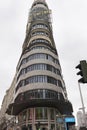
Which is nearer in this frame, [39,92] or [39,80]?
[39,92]

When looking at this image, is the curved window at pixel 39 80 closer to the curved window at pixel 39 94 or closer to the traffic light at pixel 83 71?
the curved window at pixel 39 94

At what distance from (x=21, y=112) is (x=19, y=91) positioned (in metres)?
5.25

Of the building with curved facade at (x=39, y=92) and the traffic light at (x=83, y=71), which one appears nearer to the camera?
the traffic light at (x=83, y=71)

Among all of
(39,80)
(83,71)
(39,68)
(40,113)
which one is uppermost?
(39,68)

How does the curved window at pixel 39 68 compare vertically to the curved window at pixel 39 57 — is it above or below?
below

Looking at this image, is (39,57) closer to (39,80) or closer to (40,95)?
(39,80)

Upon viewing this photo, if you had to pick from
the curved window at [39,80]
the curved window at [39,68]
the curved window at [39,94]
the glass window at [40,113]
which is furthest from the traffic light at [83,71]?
the curved window at [39,68]

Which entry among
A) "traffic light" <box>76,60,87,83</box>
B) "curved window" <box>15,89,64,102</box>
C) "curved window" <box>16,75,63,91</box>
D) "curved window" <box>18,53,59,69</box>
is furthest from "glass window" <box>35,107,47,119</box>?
"traffic light" <box>76,60,87,83</box>

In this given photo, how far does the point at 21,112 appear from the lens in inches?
2016

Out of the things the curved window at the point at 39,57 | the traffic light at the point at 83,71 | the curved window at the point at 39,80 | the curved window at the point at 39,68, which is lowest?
the traffic light at the point at 83,71

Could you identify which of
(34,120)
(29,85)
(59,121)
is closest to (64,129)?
(59,121)

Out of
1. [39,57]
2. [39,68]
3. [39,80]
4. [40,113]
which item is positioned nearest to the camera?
[40,113]

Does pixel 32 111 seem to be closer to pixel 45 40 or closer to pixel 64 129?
pixel 64 129

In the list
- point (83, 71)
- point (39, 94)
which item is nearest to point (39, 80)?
point (39, 94)
